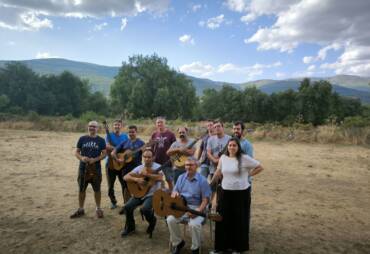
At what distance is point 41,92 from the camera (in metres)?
51.2

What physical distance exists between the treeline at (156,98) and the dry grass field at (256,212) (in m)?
28.7

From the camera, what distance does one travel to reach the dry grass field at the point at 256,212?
16.6ft

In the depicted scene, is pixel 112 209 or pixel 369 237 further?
pixel 112 209

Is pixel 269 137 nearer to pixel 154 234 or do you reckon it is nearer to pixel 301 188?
pixel 301 188

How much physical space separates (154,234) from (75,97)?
52399mm

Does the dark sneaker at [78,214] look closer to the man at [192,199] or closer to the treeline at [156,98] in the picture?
the man at [192,199]

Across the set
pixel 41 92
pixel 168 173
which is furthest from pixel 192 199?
pixel 41 92

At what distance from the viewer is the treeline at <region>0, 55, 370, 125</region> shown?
140 ft

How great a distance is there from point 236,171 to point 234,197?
0.39 metres

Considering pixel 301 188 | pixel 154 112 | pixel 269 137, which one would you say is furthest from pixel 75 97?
pixel 301 188

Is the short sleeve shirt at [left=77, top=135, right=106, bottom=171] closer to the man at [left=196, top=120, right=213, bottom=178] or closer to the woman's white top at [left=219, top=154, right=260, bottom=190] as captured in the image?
the man at [left=196, top=120, right=213, bottom=178]

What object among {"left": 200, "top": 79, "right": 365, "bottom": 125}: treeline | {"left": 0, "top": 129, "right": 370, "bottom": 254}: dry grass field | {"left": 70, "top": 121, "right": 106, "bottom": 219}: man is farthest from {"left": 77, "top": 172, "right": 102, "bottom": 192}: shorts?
{"left": 200, "top": 79, "right": 365, "bottom": 125}: treeline

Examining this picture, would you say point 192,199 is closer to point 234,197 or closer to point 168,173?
point 234,197

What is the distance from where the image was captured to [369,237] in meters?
5.52
